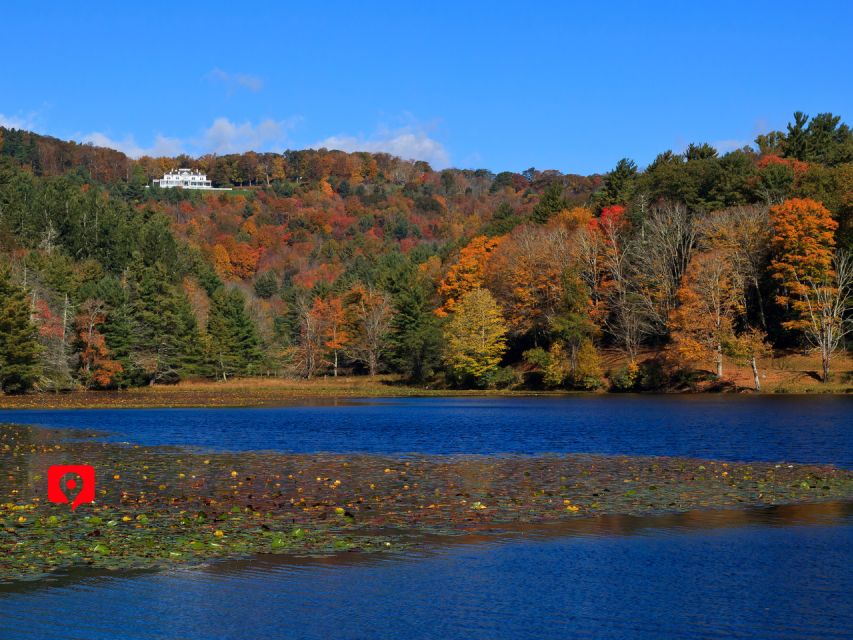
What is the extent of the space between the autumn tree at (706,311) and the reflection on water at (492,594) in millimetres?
74050

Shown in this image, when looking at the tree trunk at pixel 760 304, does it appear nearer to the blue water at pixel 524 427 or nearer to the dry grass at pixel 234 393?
the blue water at pixel 524 427

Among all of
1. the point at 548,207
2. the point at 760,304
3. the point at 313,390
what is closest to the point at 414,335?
the point at 313,390

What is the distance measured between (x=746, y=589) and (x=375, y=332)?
11924 cm

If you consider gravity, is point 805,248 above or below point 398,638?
above

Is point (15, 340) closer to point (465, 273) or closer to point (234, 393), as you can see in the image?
point (234, 393)

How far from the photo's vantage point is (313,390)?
11538 cm

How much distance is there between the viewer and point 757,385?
92.1 metres

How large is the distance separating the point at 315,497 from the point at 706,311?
247 feet

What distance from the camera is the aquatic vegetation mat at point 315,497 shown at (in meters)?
20.2

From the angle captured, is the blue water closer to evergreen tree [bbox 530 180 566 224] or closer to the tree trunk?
the tree trunk

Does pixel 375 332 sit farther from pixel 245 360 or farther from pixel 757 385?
pixel 757 385

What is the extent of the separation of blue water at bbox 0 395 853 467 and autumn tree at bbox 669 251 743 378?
951cm

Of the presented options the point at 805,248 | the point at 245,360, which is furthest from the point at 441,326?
the point at 805,248

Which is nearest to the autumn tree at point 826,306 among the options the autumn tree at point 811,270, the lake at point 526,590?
the autumn tree at point 811,270
